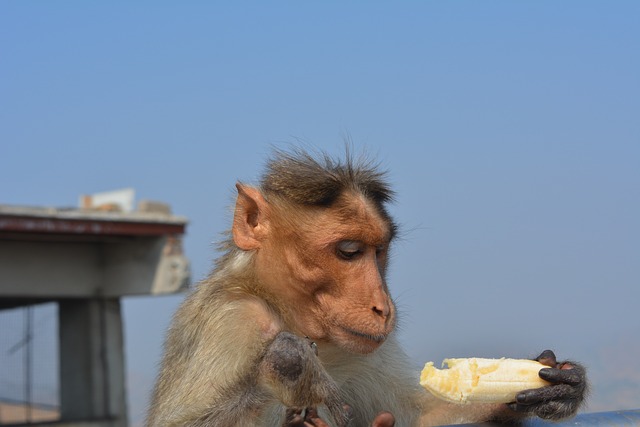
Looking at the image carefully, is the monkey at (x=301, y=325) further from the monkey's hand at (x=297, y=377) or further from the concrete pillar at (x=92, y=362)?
the concrete pillar at (x=92, y=362)

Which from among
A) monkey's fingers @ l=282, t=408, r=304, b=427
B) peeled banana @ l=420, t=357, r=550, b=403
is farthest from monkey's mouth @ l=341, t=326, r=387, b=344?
monkey's fingers @ l=282, t=408, r=304, b=427

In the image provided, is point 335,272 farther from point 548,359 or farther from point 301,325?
point 548,359

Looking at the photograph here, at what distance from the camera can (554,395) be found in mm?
3217

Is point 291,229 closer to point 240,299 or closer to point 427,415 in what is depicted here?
point 240,299

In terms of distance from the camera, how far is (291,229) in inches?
145

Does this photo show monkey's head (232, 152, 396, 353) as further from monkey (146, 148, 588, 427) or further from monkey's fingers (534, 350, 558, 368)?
monkey's fingers (534, 350, 558, 368)

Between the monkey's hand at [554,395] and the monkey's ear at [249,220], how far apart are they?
45.6 inches

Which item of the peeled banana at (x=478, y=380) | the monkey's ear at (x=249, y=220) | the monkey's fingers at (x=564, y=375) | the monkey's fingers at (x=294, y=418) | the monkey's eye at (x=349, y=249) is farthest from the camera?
the monkey's ear at (x=249, y=220)

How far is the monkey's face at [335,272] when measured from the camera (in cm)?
341

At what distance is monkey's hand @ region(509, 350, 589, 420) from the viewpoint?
320 centimetres

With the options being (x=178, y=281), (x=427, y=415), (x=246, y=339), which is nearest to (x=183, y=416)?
(x=246, y=339)

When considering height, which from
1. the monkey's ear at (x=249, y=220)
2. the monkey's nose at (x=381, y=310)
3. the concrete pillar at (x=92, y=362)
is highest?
the monkey's ear at (x=249, y=220)

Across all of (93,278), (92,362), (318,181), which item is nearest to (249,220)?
(318,181)

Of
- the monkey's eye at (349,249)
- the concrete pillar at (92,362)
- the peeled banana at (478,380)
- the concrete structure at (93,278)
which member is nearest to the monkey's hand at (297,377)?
the peeled banana at (478,380)
